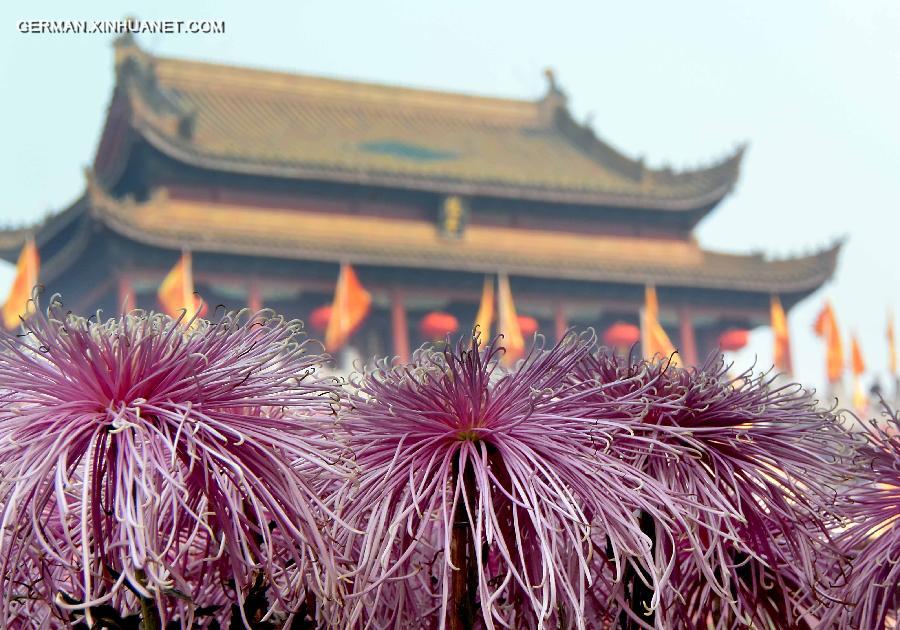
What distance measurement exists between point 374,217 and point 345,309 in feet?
11.5

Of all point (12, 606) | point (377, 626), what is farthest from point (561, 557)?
point (12, 606)

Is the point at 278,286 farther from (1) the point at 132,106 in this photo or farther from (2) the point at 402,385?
(2) the point at 402,385

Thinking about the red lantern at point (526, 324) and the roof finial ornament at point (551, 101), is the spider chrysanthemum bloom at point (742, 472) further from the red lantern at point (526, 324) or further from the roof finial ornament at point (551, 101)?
the roof finial ornament at point (551, 101)

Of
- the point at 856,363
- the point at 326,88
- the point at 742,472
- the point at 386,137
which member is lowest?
the point at 742,472

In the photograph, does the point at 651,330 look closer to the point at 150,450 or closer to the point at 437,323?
the point at 437,323

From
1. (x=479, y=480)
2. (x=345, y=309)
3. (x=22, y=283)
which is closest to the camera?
(x=479, y=480)

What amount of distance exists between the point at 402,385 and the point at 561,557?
1.95 ft

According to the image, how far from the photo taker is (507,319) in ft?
81.5

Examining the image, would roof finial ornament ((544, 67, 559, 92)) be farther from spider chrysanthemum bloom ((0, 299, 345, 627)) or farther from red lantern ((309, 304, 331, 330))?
spider chrysanthemum bloom ((0, 299, 345, 627))

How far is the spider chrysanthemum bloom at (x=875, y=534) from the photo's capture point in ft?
11.4

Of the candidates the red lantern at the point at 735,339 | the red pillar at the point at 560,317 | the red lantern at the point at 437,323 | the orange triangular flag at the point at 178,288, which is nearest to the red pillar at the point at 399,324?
the red lantern at the point at 437,323

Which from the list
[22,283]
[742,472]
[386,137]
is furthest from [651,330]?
[742,472]

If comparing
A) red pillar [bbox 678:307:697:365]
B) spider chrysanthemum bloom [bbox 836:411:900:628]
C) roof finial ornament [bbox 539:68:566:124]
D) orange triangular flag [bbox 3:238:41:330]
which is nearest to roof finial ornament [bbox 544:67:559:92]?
roof finial ornament [bbox 539:68:566:124]

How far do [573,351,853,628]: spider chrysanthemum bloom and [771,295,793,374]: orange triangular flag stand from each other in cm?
2334
